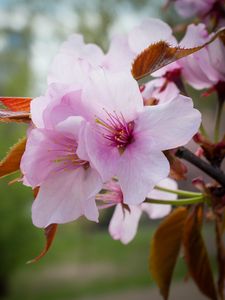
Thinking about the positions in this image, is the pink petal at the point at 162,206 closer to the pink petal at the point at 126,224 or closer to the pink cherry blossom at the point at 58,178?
the pink petal at the point at 126,224

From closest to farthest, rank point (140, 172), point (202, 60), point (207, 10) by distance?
1. point (140, 172)
2. point (202, 60)
3. point (207, 10)

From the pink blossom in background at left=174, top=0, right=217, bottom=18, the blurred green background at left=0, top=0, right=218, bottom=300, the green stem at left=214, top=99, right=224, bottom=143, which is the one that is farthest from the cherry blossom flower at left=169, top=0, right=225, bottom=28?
the blurred green background at left=0, top=0, right=218, bottom=300

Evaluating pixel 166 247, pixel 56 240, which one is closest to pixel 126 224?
pixel 166 247

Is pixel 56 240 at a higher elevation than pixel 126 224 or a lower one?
lower

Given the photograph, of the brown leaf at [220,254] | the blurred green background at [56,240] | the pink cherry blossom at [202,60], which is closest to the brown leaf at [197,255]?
the brown leaf at [220,254]

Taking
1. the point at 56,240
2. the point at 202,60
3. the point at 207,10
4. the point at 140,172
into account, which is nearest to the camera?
the point at 140,172

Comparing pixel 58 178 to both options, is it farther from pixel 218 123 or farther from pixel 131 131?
pixel 218 123

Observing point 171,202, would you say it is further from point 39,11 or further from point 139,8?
point 39,11

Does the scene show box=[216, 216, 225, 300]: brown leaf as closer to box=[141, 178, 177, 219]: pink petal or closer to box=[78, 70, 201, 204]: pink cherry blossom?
box=[141, 178, 177, 219]: pink petal
